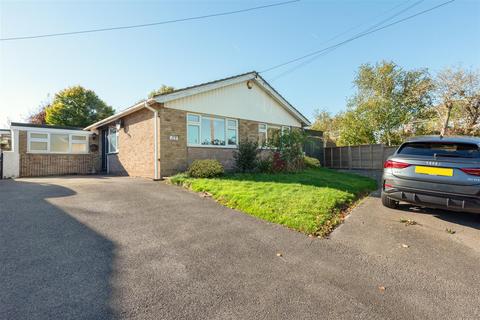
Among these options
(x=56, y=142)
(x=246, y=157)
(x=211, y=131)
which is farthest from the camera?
(x=56, y=142)

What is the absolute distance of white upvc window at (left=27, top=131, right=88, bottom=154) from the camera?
12562mm

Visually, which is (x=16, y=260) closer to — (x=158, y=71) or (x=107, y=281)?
(x=107, y=281)

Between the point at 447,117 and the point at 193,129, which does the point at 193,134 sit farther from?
the point at 447,117

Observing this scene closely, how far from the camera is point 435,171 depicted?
4191 millimetres

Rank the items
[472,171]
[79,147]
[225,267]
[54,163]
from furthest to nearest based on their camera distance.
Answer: [79,147], [54,163], [472,171], [225,267]

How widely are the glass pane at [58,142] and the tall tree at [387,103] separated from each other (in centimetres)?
2136

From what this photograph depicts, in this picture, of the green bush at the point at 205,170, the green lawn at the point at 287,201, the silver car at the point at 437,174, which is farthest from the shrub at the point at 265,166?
the silver car at the point at 437,174

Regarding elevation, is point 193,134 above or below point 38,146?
above

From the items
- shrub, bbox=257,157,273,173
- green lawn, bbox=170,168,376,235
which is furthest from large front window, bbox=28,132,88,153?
shrub, bbox=257,157,273,173

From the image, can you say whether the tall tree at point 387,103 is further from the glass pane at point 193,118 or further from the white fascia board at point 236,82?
the glass pane at point 193,118

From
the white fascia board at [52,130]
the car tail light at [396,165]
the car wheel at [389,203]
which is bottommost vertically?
the car wheel at [389,203]

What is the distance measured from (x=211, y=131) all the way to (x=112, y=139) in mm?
6734

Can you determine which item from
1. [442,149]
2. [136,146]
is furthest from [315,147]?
[442,149]

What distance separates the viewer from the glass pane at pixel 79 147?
14.0m
